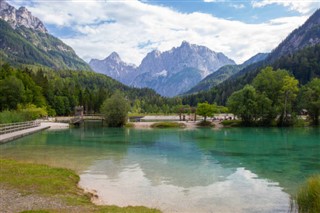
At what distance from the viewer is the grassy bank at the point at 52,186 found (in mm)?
13641

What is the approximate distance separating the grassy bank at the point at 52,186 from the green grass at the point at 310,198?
248 inches

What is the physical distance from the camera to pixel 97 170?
25469 millimetres

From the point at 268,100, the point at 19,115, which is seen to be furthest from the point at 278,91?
the point at 19,115

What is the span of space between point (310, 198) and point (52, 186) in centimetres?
1260

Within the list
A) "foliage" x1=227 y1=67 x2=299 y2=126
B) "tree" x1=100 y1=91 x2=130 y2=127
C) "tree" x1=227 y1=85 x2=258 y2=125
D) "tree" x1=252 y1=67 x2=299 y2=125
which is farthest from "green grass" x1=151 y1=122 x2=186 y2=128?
"tree" x1=252 y1=67 x2=299 y2=125

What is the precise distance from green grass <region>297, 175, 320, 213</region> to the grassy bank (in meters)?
6.30

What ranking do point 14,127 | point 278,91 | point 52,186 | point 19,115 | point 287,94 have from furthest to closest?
point 278,91 → point 287,94 → point 19,115 → point 14,127 → point 52,186

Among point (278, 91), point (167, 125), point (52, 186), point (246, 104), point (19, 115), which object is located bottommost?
point (167, 125)

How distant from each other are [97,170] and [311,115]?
3179 inches

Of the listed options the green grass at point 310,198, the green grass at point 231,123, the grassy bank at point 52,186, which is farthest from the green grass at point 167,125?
the green grass at point 310,198

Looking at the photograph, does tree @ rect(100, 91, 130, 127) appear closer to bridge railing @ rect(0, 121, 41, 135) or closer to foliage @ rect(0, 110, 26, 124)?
bridge railing @ rect(0, 121, 41, 135)

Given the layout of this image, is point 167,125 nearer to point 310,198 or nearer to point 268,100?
point 268,100

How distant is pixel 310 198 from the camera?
1314 centimetres

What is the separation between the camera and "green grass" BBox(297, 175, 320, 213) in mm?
12442
